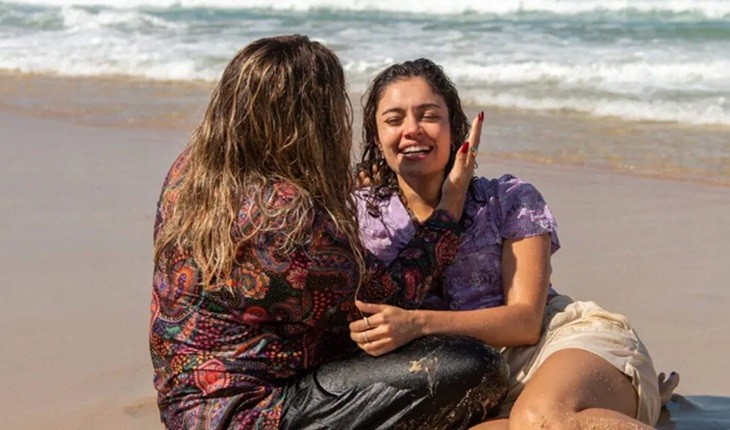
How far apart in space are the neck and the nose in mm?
152

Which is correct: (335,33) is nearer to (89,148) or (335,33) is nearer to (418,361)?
(89,148)

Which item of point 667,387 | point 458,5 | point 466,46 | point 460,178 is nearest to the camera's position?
point 460,178

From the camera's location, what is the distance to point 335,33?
17.2m

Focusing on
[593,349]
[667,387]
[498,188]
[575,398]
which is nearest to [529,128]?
[667,387]

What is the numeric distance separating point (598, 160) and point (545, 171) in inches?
22.2

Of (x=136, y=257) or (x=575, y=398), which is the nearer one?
→ (x=575, y=398)

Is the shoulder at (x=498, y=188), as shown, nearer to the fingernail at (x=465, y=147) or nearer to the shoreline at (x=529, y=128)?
the fingernail at (x=465, y=147)

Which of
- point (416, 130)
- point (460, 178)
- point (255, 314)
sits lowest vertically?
point (255, 314)

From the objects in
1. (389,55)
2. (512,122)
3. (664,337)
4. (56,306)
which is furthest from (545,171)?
(389,55)

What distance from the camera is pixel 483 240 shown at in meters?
3.97

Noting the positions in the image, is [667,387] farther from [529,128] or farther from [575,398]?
[529,128]

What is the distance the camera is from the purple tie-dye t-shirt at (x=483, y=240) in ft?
12.9

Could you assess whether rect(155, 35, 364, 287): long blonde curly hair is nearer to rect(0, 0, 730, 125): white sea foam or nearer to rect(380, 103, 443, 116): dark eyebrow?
rect(380, 103, 443, 116): dark eyebrow

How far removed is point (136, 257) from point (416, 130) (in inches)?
96.0
